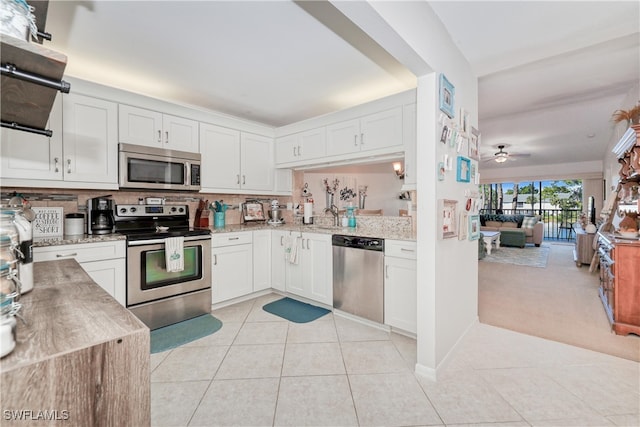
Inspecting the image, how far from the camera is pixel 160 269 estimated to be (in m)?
2.74

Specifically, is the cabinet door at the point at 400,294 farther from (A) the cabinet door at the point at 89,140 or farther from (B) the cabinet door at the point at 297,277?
(A) the cabinet door at the point at 89,140

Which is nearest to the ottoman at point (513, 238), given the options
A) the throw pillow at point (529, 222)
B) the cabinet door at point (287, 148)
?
the throw pillow at point (529, 222)

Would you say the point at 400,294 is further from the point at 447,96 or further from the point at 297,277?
the point at 447,96

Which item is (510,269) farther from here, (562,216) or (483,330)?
(562,216)

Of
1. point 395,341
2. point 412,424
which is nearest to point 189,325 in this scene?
point 395,341

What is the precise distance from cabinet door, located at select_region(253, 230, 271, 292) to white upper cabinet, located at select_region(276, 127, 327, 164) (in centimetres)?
104

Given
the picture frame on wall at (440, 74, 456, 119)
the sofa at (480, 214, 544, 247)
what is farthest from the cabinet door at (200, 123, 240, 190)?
the sofa at (480, 214, 544, 247)

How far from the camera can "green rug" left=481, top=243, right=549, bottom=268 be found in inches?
220

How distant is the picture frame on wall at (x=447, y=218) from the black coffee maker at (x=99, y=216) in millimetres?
2942

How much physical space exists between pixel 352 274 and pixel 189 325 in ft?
5.50

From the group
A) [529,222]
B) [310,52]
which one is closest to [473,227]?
[310,52]

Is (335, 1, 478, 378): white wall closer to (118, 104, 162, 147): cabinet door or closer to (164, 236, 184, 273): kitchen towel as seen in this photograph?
(164, 236, 184, 273): kitchen towel

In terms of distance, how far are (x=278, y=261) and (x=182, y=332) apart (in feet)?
4.32

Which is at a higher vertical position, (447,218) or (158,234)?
(447,218)
